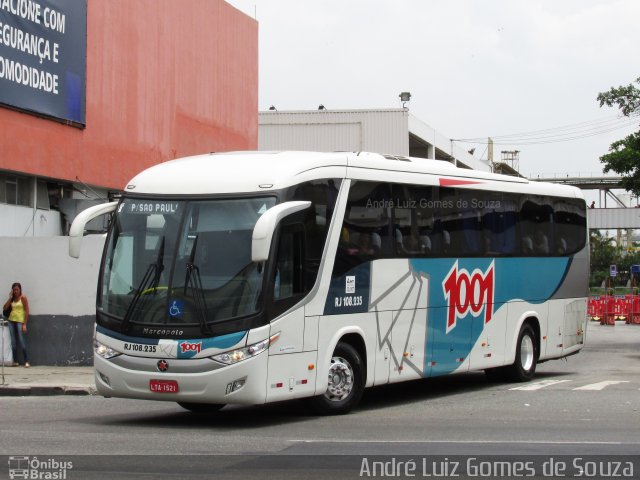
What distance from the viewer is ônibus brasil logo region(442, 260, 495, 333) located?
1716cm

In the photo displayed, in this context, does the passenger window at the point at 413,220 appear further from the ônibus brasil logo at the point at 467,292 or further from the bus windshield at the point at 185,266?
the bus windshield at the point at 185,266

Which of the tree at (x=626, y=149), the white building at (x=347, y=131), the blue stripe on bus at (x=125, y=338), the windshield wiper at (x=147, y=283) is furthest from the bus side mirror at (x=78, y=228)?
the white building at (x=347, y=131)

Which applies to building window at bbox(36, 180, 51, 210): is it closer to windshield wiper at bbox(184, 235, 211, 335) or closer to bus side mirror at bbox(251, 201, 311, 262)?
windshield wiper at bbox(184, 235, 211, 335)

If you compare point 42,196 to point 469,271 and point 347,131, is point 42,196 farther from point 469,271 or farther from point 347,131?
point 347,131

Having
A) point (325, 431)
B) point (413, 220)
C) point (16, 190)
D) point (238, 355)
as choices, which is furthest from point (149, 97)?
point (325, 431)

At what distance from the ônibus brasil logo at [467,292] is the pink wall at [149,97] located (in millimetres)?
10765

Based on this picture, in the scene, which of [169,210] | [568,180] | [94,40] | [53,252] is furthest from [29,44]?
[568,180]

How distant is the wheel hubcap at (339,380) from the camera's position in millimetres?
14445

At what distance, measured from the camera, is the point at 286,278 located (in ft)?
44.3

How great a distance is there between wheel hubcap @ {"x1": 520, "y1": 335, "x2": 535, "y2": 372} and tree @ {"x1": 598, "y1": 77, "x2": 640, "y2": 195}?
13.6 metres

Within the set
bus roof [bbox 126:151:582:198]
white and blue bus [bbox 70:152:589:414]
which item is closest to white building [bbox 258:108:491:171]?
white and blue bus [bbox 70:152:589:414]

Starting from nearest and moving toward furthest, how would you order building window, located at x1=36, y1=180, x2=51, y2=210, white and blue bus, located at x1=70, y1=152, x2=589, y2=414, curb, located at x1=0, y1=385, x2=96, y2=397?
white and blue bus, located at x1=70, y1=152, x2=589, y2=414, curb, located at x1=0, y1=385, x2=96, y2=397, building window, located at x1=36, y1=180, x2=51, y2=210

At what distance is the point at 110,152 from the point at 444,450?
61.5 feet

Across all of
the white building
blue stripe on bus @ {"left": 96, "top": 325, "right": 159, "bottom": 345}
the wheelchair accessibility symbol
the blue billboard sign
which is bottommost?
blue stripe on bus @ {"left": 96, "top": 325, "right": 159, "bottom": 345}
